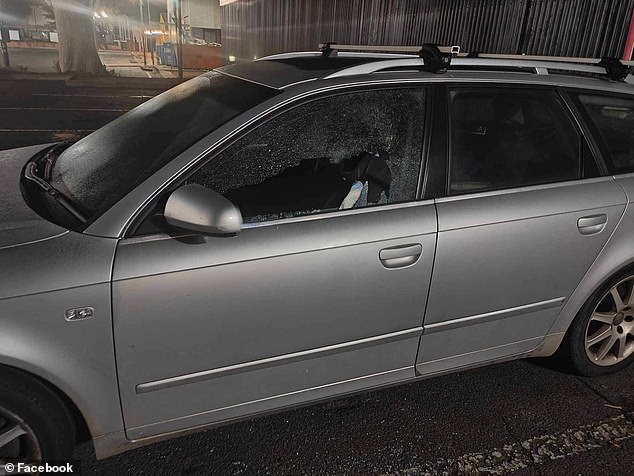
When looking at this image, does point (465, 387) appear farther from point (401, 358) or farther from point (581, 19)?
point (581, 19)

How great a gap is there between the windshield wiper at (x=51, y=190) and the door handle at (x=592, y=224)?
7.09 feet

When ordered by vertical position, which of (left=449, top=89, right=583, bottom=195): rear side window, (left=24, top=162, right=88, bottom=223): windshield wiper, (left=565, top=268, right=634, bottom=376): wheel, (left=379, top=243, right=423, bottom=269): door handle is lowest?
(left=565, top=268, right=634, bottom=376): wheel

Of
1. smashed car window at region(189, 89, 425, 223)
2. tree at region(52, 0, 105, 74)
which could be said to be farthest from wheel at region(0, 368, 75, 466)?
tree at region(52, 0, 105, 74)

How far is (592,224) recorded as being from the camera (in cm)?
244

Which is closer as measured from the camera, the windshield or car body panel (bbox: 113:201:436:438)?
car body panel (bbox: 113:201:436:438)

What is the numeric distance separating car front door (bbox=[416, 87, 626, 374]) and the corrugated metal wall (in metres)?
3.84

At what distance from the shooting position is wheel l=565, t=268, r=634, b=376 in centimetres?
271

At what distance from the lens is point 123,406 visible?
1835mm

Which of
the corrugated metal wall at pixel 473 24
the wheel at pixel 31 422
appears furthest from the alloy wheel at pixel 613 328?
the corrugated metal wall at pixel 473 24

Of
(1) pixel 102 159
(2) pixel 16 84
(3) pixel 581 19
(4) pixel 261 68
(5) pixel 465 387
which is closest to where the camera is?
(1) pixel 102 159

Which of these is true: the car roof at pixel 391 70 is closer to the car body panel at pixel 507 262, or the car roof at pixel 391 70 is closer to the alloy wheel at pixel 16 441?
the car body panel at pixel 507 262

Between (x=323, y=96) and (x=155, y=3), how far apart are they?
44.7m

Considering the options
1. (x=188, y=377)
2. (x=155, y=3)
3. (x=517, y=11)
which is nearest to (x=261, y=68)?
(x=188, y=377)

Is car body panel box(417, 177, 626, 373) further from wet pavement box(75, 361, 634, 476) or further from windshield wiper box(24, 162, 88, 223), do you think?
windshield wiper box(24, 162, 88, 223)
